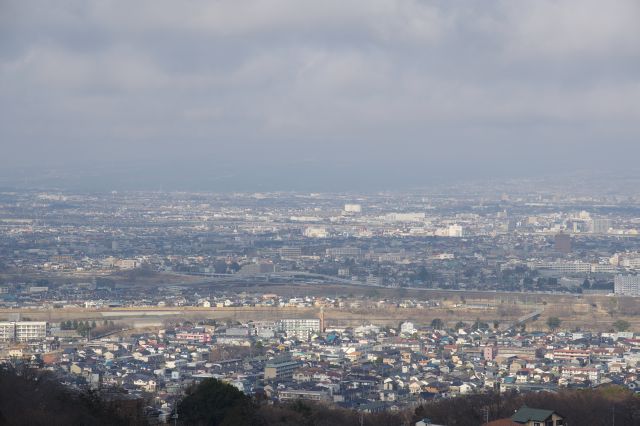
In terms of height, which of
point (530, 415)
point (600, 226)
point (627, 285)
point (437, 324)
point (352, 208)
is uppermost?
point (352, 208)

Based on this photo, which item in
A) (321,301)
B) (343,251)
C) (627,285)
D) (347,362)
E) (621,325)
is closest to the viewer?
(347,362)

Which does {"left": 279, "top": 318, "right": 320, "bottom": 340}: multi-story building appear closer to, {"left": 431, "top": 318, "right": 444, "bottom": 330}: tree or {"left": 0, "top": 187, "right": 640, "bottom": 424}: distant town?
{"left": 0, "top": 187, "right": 640, "bottom": 424}: distant town

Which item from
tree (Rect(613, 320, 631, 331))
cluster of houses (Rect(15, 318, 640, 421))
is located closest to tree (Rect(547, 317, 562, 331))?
tree (Rect(613, 320, 631, 331))

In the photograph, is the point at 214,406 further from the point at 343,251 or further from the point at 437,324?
the point at 343,251

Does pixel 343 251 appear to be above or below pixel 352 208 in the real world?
below

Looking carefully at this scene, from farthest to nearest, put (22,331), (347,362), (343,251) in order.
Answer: (343,251)
(22,331)
(347,362)

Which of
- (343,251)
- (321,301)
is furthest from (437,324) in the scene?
(343,251)

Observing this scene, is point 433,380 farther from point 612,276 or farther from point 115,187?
point 115,187

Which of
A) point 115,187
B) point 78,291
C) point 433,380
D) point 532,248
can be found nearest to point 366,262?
point 532,248

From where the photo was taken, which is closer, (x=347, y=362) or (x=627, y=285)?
(x=347, y=362)
